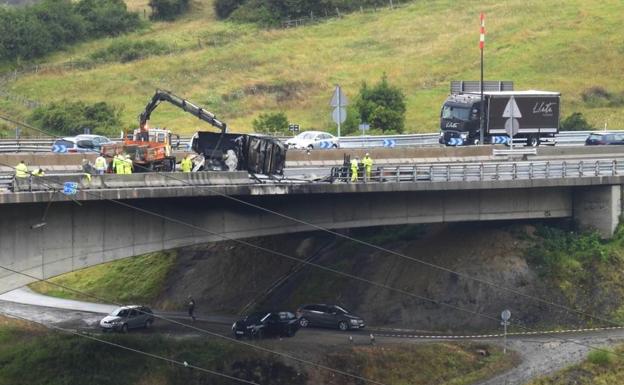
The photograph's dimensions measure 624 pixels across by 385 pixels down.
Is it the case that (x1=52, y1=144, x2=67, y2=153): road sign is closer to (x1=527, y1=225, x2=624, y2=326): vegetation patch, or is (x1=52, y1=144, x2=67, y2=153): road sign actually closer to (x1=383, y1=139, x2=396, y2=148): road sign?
(x1=383, y1=139, x2=396, y2=148): road sign

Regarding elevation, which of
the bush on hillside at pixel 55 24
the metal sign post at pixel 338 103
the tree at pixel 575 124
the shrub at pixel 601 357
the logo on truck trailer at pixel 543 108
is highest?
the bush on hillside at pixel 55 24

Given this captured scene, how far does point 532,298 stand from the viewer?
52.6 meters

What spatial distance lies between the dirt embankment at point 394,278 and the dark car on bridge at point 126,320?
6020 mm

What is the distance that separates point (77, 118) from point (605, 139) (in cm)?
3679

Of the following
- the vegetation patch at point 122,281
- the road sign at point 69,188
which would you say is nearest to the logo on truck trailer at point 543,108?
the vegetation patch at point 122,281

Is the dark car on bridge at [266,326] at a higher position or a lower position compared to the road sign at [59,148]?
lower

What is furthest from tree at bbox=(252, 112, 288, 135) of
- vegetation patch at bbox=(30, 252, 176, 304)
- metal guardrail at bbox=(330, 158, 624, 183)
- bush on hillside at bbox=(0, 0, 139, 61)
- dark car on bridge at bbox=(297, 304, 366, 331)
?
dark car on bridge at bbox=(297, 304, 366, 331)

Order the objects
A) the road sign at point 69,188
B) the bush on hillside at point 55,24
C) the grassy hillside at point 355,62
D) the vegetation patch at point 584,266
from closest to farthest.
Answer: the road sign at point 69,188
the vegetation patch at point 584,266
the grassy hillside at point 355,62
the bush on hillside at point 55,24

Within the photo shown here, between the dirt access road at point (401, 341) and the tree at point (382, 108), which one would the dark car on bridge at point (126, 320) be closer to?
the dirt access road at point (401, 341)

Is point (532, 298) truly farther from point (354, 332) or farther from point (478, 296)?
point (354, 332)

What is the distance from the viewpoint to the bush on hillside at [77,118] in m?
87.2

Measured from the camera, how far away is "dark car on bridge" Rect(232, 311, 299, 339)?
50.9 metres

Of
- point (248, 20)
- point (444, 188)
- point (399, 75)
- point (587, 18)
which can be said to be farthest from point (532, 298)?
point (248, 20)

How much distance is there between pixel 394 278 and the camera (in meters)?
56.0
